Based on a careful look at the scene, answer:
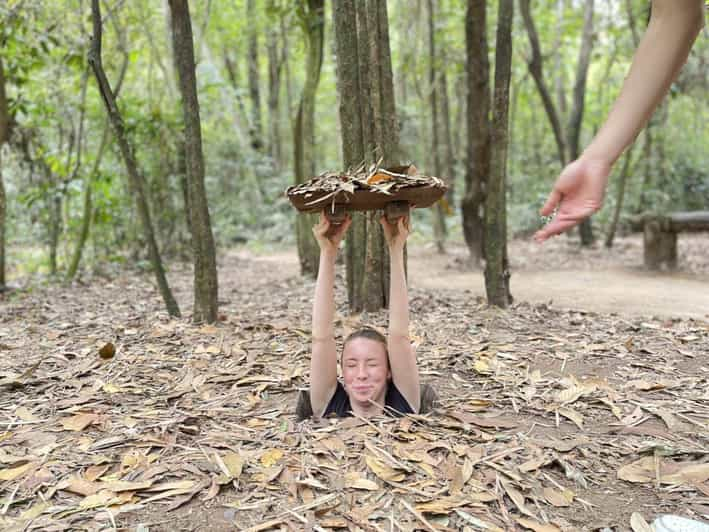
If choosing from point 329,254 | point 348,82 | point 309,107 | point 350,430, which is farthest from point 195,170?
point 309,107

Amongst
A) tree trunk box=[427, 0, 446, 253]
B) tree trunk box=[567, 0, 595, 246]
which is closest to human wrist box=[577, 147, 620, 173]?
tree trunk box=[427, 0, 446, 253]

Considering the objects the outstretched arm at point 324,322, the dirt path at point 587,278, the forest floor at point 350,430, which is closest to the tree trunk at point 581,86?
the dirt path at point 587,278

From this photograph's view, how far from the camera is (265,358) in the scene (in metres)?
3.97

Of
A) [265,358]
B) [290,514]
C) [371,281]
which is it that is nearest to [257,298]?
[371,281]

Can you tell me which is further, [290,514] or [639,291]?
[639,291]

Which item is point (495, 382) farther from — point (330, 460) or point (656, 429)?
point (330, 460)

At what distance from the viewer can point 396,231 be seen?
2.78 m

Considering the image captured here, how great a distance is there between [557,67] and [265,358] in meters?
12.9

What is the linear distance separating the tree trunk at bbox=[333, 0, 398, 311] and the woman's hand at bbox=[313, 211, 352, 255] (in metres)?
2.24

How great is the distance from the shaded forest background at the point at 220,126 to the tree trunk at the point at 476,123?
6.61 feet

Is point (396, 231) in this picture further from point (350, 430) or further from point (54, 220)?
point (54, 220)

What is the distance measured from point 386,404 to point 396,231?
865mm

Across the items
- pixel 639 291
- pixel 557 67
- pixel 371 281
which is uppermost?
pixel 557 67

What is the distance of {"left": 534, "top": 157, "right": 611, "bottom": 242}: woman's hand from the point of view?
1.00 meters
